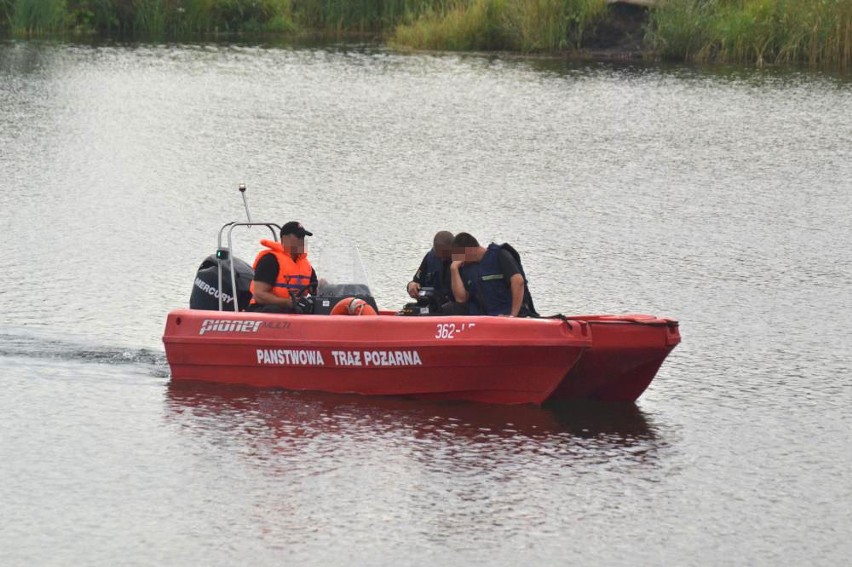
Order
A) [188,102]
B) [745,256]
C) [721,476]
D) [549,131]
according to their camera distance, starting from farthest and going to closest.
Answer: [188,102] → [549,131] → [745,256] → [721,476]

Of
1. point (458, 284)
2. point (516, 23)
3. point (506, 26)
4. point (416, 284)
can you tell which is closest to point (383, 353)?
point (458, 284)

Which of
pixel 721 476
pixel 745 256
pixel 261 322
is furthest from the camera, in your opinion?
pixel 745 256

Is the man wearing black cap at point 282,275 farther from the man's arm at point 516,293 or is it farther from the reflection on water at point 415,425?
the man's arm at point 516,293

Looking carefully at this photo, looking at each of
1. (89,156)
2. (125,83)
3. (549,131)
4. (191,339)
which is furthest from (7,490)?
(125,83)

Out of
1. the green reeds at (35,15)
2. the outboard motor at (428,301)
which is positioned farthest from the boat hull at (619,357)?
the green reeds at (35,15)

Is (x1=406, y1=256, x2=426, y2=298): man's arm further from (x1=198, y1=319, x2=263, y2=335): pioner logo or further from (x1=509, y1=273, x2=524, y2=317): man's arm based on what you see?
(x1=198, y1=319, x2=263, y2=335): pioner logo

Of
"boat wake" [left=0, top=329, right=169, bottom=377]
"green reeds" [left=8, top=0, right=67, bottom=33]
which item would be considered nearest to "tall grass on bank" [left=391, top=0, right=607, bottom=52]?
"green reeds" [left=8, top=0, right=67, bottom=33]

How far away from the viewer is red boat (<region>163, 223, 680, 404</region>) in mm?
10266

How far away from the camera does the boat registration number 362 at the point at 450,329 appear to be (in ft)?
34.1

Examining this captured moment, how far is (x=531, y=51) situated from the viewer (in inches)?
1533

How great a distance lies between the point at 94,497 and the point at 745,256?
31.0 feet

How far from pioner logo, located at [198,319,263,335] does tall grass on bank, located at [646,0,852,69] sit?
2536cm

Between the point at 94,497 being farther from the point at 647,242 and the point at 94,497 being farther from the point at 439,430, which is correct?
the point at 647,242

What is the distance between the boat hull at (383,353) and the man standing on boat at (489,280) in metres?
0.55
